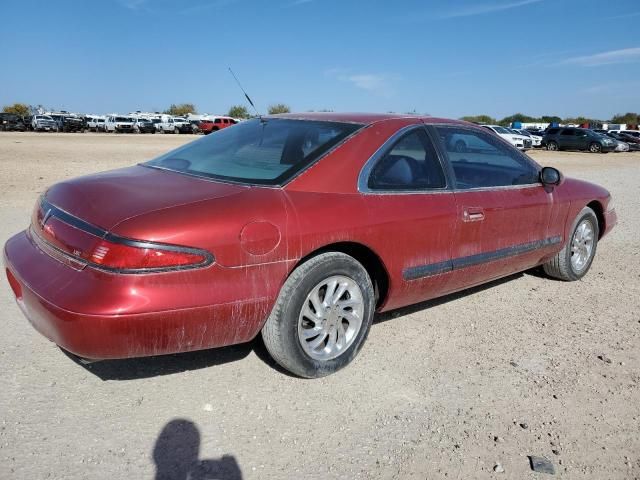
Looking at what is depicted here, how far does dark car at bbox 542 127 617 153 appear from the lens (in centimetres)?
3403

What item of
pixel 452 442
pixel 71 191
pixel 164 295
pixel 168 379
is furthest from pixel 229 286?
pixel 452 442

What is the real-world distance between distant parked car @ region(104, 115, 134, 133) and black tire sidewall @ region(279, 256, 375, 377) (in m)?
50.7

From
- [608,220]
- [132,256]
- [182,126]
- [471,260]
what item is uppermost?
[182,126]

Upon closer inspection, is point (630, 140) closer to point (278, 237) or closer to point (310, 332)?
point (310, 332)

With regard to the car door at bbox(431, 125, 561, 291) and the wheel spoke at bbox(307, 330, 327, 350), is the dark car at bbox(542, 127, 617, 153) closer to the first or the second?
the car door at bbox(431, 125, 561, 291)

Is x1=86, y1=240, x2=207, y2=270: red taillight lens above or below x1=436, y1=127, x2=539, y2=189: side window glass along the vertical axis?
below

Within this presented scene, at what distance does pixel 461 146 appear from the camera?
14.0ft

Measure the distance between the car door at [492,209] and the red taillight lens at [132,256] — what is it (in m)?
2.05

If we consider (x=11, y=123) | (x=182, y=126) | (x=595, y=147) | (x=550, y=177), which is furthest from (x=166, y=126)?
(x=550, y=177)

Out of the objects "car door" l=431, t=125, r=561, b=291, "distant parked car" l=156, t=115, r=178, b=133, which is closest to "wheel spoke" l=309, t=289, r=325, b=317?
"car door" l=431, t=125, r=561, b=291

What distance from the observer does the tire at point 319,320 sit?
9.91 ft

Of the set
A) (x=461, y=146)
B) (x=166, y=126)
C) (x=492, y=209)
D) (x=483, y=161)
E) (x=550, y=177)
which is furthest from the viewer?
(x=166, y=126)

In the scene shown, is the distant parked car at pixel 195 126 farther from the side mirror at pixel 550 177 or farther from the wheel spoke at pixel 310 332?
the wheel spoke at pixel 310 332

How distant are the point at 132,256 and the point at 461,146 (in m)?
2.70
